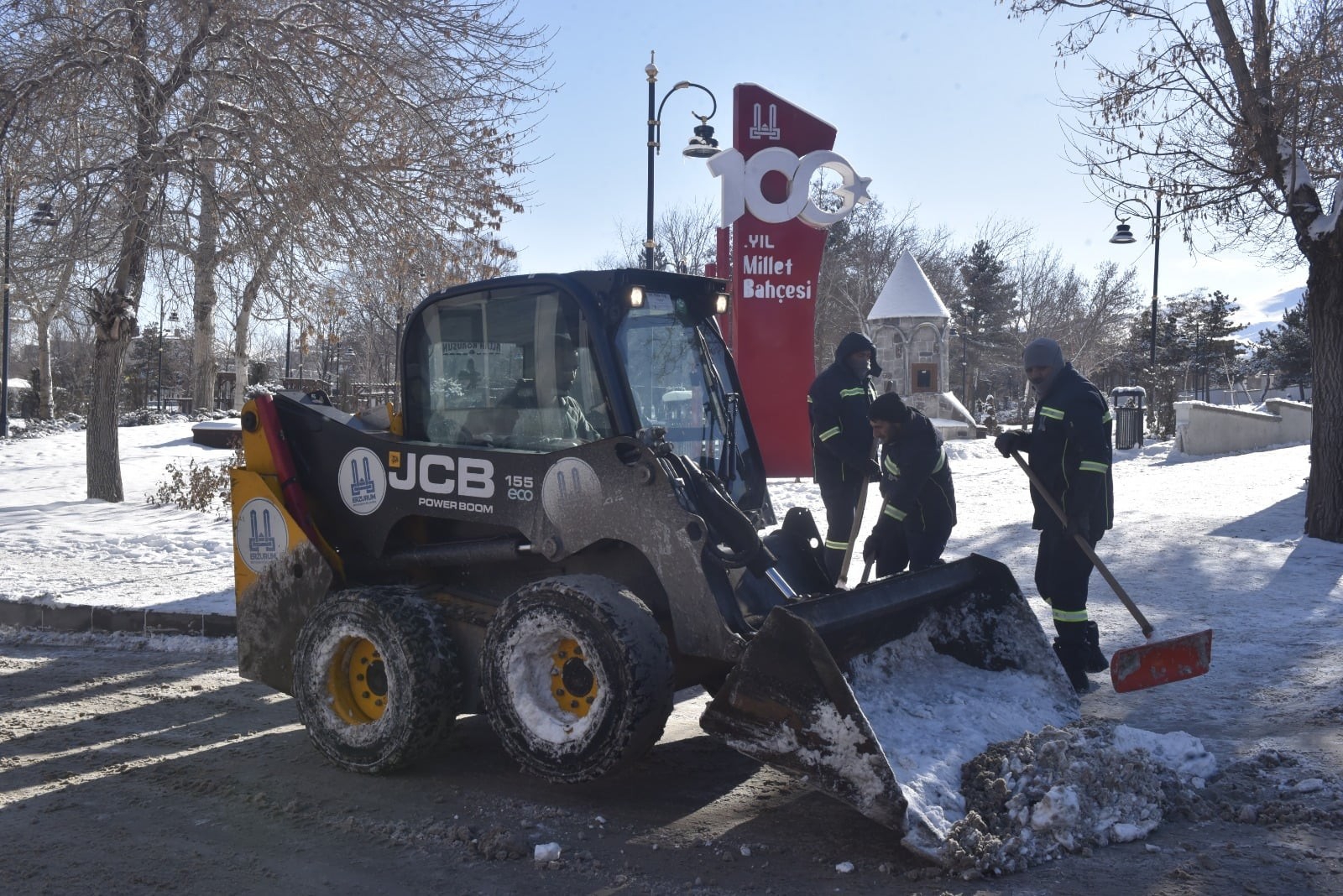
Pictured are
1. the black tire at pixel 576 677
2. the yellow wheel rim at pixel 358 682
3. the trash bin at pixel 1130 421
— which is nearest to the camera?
the black tire at pixel 576 677

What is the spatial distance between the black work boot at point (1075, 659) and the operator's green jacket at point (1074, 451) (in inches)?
24.7

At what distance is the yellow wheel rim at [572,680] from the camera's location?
4.34 m

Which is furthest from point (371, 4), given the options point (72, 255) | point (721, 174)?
point (721, 174)

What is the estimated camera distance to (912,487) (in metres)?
6.55

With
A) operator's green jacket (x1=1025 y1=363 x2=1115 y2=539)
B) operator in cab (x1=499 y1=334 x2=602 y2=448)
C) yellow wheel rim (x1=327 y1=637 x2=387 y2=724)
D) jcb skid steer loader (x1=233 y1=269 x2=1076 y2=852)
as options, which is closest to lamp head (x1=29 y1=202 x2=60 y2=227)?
jcb skid steer loader (x1=233 y1=269 x2=1076 y2=852)

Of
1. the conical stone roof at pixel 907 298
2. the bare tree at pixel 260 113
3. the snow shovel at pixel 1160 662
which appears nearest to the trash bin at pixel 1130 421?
the conical stone roof at pixel 907 298

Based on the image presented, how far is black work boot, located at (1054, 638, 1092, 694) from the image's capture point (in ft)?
20.1

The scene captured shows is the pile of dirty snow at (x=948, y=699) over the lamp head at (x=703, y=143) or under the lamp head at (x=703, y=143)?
under

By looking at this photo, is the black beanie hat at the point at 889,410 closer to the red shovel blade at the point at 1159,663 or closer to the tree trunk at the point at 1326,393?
the red shovel blade at the point at 1159,663

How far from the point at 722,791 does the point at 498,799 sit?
93 centimetres

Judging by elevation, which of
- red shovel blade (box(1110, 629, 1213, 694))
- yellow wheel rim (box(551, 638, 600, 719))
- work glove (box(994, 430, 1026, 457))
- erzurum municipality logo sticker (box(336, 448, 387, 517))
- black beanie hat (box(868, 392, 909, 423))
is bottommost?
red shovel blade (box(1110, 629, 1213, 694))

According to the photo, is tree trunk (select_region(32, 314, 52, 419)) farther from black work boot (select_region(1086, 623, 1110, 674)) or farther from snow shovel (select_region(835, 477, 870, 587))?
black work boot (select_region(1086, 623, 1110, 674))

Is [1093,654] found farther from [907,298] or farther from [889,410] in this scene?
[907,298]

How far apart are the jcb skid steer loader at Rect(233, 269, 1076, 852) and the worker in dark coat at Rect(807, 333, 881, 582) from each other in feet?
→ 6.38
